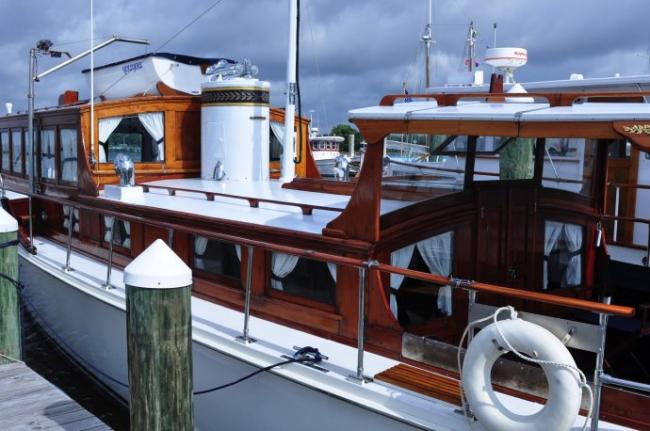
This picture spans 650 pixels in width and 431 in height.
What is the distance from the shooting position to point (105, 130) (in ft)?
27.3

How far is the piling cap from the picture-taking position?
12.7ft

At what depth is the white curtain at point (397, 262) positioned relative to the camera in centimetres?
462

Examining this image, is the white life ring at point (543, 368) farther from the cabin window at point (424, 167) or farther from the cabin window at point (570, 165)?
the cabin window at point (570, 165)

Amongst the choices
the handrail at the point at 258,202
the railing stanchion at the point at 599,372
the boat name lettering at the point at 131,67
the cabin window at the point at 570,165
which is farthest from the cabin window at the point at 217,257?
the boat name lettering at the point at 131,67

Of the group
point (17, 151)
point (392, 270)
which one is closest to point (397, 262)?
point (392, 270)

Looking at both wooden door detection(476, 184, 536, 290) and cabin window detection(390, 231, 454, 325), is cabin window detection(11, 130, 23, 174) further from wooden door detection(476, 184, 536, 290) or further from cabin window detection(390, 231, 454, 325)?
wooden door detection(476, 184, 536, 290)

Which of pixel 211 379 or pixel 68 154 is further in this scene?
pixel 68 154

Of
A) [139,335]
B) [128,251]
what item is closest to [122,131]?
[128,251]

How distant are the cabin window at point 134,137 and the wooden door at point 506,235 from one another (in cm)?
527

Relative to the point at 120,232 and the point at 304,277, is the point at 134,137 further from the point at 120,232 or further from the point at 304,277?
the point at 304,277

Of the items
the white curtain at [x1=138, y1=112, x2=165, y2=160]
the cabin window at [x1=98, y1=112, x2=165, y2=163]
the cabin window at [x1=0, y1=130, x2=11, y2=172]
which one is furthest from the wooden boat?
the cabin window at [x1=0, y1=130, x2=11, y2=172]

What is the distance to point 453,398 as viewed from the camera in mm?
3791

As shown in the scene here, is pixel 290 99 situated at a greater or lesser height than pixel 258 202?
greater

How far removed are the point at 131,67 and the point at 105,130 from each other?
2038 millimetres
